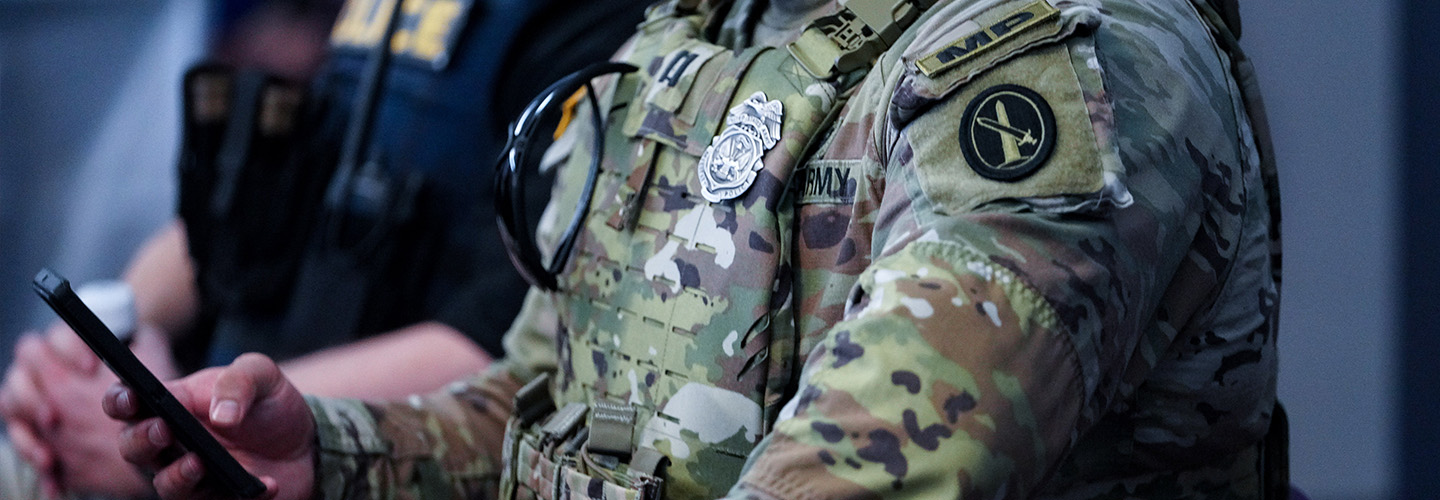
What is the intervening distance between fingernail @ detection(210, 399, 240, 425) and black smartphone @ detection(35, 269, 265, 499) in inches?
0.9

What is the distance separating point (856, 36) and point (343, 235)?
1063mm

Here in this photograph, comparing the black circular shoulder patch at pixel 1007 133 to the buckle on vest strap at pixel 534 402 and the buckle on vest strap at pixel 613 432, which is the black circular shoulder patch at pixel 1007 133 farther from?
the buckle on vest strap at pixel 534 402

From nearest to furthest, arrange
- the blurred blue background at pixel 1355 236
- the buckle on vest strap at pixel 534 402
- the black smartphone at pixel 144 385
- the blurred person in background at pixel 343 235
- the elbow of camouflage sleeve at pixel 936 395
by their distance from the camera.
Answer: the elbow of camouflage sleeve at pixel 936 395, the black smartphone at pixel 144 385, the buckle on vest strap at pixel 534 402, the blurred blue background at pixel 1355 236, the blurred person in background at pixel 343 235

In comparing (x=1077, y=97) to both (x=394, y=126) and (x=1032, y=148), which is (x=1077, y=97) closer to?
(x=1032, y=148)

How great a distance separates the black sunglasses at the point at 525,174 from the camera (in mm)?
843

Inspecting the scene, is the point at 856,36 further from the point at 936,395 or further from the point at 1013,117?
the point at 936,395

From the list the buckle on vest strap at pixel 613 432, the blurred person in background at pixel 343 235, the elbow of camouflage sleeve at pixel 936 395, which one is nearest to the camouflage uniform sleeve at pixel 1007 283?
the elbow of camouflage sleeve at pixel 936 395

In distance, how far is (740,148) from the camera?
0.74m

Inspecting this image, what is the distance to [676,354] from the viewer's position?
76 centimetres

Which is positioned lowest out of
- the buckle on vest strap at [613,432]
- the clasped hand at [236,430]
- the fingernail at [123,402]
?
the buckle on vest strap at [613,432]

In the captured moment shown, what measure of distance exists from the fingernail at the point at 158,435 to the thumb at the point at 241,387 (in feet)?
0.11

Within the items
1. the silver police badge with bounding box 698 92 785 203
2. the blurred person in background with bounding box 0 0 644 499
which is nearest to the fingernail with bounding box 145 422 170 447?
the silver police badge with bounding box 698 92 785 203

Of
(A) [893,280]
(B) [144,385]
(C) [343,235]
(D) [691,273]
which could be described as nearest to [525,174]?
(D) [691,273]

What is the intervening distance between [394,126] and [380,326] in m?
0.28
